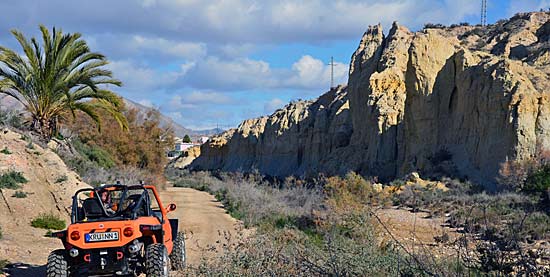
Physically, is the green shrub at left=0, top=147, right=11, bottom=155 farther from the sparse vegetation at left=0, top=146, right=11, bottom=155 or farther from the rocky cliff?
the rocky cliff

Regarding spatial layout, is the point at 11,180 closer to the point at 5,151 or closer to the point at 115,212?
the point at 5,151

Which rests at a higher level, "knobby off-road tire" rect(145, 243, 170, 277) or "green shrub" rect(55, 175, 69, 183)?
"green shrub" rect(55, 175, 69, 183)

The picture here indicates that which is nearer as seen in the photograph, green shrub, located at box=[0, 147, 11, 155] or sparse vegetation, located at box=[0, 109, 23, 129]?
green shrub, located at box=[0, 147, 11, 155]

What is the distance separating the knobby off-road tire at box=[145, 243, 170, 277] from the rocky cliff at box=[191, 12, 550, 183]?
25.8m

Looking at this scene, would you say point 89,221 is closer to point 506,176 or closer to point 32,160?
point 32,160

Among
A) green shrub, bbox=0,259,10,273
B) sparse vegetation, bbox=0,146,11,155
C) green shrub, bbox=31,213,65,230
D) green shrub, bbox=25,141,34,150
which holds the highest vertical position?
green shrub, bbox=25,141,34,150

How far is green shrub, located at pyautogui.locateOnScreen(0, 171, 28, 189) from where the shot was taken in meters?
20.3

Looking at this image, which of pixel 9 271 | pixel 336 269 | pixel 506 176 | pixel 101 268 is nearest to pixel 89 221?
pixel 101 268

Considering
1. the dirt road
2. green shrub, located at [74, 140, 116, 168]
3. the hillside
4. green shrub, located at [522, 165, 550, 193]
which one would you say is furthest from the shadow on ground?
green shrub, located at [522, 165, 550, 193]

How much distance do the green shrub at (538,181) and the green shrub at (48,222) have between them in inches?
756

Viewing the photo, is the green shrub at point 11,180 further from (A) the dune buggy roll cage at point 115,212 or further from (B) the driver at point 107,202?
(A) the dune buggy roll cage at point 115,212

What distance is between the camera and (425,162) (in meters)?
39.7

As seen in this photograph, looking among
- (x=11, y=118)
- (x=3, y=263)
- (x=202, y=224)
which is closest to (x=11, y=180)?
(x=202, y=224)

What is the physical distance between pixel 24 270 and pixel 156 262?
356 cm
